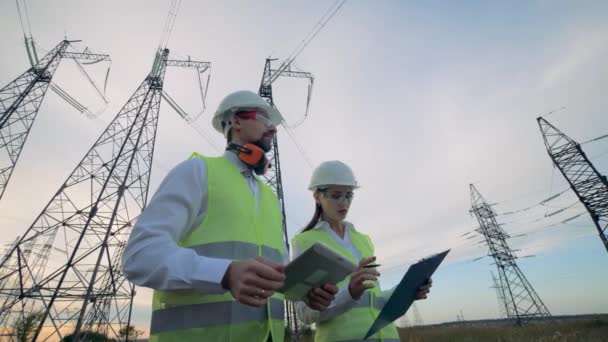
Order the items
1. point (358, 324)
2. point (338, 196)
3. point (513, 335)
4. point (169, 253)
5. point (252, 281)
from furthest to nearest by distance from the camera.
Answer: point (513, 335) → point (338, 196) → point (358, 324) → point (169, 253) → point (252, 281)

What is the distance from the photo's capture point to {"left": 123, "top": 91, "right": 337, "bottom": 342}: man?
4.58ft

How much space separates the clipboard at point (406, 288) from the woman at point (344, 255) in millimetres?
198

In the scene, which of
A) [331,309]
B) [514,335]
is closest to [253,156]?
[331,309]

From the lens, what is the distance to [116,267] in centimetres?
1756

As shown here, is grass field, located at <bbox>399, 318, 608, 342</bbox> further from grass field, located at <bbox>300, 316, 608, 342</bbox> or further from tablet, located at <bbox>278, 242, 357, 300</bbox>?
tablet, located at <bbox>278, 242, 357, 300</bbox>

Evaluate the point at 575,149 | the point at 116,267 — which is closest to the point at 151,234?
the point at 116,267

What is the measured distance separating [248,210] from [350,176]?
227cm

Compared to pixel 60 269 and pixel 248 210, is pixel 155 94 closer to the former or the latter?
pixel 60 269

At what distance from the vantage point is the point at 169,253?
1.45m

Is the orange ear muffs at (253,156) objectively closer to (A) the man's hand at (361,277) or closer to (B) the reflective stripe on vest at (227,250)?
(B) the reflective stripe on vest at (227,250)

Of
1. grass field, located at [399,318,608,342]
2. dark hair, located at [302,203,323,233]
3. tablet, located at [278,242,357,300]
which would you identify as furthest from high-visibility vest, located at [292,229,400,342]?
grass field, located at [399,318,608,342]

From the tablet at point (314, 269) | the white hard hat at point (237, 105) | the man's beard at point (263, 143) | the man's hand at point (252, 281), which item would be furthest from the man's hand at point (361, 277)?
the white hard hat at point (237, 105)

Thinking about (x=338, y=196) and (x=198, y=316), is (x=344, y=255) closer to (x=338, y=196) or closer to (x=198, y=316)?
(x=338, y=196)

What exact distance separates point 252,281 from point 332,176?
2716 mm
